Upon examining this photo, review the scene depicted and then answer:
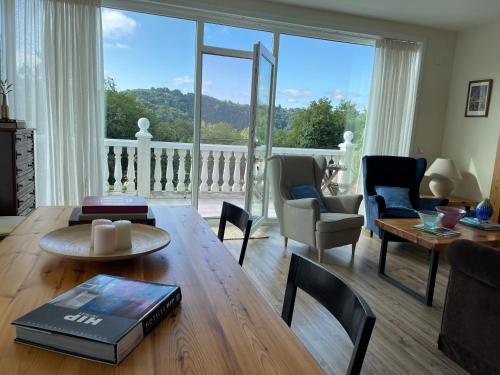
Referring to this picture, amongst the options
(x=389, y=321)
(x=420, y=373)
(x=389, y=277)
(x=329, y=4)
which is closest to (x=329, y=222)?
(x=389, y=277)

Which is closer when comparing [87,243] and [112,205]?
[87,243]

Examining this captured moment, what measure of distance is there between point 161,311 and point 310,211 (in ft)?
8.88

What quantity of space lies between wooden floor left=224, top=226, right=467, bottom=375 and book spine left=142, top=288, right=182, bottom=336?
45 centimetres

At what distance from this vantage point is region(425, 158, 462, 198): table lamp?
444 centimetres

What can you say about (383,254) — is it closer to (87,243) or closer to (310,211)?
(310,211)

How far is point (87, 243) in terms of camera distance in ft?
4.09

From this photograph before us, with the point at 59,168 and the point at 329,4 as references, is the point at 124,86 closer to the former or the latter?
the point at 59,168

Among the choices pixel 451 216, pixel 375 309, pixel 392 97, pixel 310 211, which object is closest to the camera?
pixel 375 309

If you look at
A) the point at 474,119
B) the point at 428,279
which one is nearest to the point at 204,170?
the point at 428,279

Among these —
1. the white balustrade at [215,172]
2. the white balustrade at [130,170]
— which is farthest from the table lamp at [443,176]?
the white balustrade at [130,170]

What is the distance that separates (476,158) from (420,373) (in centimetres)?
352

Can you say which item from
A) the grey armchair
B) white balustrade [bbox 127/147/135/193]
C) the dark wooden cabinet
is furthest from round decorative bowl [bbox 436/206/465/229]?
white balustrade [bbox 127/147/135/193]

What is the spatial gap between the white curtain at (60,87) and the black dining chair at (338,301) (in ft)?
10.5

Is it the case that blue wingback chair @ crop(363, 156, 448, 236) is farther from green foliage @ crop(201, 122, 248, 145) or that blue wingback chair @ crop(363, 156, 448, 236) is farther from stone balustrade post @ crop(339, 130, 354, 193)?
green foliage @ crop(201, 122, 248, 145)
